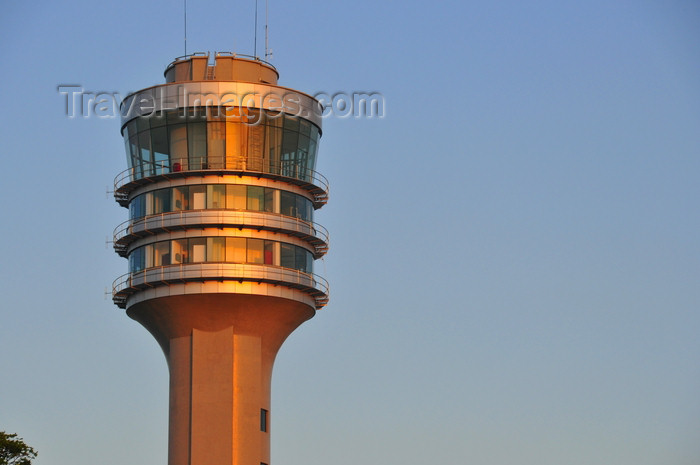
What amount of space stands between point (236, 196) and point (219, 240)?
2704 millimetres

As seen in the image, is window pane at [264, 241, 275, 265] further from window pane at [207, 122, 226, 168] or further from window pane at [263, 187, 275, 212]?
window pane at [207, 122, 226, 168]

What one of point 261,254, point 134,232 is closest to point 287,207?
point 261,254

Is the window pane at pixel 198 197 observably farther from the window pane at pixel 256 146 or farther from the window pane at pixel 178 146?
the window pane at pixel 256 146

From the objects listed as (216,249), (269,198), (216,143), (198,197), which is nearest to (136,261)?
(216,249)

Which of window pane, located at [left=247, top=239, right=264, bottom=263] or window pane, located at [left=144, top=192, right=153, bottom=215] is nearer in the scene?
window pane, located at [left=247, top=239, right=264, bottom=263]

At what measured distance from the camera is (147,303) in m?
81.4

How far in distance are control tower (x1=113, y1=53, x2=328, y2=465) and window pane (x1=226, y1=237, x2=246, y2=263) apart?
56 millimetres

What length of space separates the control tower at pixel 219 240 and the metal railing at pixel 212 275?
0.26ft

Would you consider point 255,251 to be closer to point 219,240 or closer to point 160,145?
point 219,240

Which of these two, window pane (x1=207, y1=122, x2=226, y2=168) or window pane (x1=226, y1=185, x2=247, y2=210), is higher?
window pane (x1=207, y1=122, x2=226, y2=168)

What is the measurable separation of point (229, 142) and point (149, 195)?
5428mm

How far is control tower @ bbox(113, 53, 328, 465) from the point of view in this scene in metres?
80.3

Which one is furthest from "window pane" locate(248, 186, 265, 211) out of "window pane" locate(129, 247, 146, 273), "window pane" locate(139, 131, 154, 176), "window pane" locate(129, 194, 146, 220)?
"window pane" locate(129, 247, 146, 273)

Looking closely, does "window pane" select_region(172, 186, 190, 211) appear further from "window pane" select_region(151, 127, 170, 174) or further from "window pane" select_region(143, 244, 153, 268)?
"window pane" select_region(143, 244, 153, 268)
